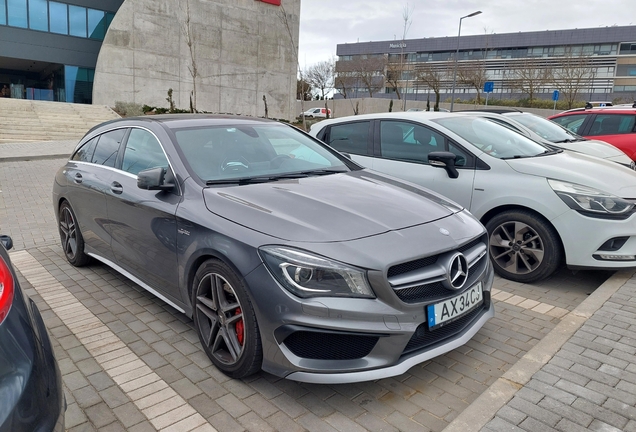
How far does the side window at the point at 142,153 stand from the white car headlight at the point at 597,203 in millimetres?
3578

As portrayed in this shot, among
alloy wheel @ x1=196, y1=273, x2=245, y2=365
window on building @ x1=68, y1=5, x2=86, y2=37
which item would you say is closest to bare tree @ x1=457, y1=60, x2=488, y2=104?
window on building @ x1=68, y1=5, x2=86, y2=37

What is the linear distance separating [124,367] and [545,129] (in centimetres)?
782

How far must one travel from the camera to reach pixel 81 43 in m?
33.7

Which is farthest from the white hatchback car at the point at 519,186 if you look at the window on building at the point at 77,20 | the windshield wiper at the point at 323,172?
the window on building at the point at 77,20

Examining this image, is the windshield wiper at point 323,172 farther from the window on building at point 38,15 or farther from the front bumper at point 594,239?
the window on building at point 38,15

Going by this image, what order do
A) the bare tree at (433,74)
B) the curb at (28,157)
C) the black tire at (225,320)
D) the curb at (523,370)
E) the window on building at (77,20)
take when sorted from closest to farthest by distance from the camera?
the curb at (523,370), the black tire at (225,320), the curb at (28,157), the window on building at (77,20), the bare tree at (433,74)

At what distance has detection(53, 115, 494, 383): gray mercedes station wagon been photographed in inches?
101

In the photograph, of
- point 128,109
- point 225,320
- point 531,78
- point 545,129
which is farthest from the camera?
point 531,78

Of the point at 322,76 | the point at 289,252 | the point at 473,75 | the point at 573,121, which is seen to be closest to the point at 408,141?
the point at 289,252

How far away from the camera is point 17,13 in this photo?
31062 millimetres

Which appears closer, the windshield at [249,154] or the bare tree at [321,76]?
the windshield at [249,154]

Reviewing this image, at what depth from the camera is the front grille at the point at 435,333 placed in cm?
270

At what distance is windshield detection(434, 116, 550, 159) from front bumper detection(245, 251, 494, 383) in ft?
10.2

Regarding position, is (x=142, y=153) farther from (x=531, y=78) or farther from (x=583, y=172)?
(x=531, y=78)
